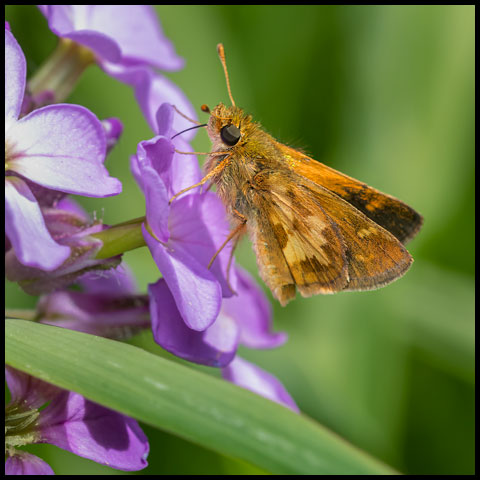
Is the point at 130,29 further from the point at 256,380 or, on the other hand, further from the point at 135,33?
the point at 256,380

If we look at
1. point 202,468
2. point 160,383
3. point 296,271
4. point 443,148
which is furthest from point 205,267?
point 443,148

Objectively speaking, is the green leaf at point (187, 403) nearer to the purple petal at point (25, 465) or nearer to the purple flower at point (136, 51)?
the purple petal at point (25, 465)

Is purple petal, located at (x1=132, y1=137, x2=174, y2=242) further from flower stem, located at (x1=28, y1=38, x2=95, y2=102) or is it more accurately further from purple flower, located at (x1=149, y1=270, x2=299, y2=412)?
flower stem, located at (x1=28, y1=38, x2=95, y2=102)

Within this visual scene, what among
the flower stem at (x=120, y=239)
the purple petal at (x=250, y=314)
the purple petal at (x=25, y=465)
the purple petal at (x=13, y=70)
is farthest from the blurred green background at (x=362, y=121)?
the purple petal at (x=13, y=70)

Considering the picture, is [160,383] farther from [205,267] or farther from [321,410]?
[321,410]

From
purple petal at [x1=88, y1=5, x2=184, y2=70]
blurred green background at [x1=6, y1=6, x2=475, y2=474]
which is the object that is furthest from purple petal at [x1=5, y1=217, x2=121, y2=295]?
blurred green background at [x1=6, y1=6, x2=475, y2=474]
